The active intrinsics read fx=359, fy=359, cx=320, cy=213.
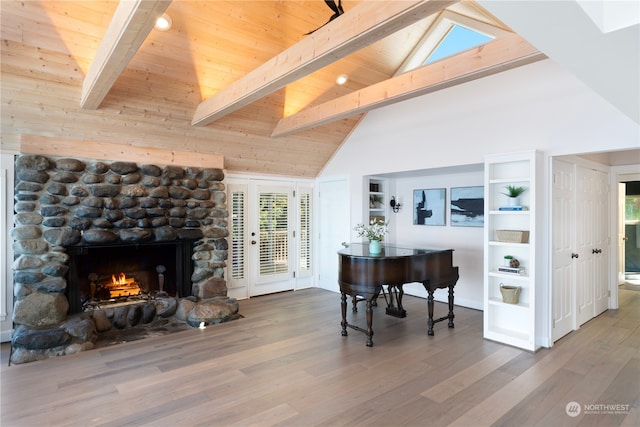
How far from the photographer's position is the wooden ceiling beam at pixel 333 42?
2.12 m

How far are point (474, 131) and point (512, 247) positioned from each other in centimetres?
151

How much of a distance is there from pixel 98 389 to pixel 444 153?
15.1 ft

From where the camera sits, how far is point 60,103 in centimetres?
378

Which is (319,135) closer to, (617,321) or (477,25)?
(477,25)

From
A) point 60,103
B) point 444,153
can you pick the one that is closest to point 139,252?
point 60,103

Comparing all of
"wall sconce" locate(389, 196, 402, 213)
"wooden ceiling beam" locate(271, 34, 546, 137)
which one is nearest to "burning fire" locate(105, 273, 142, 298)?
"wooden ceiling beam" locate(271, 34, 546, 137)

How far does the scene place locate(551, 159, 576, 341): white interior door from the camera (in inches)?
156

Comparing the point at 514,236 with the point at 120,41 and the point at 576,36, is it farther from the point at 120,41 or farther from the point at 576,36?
the point at 120,41

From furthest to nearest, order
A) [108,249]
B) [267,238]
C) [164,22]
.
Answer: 1. [267,238]
2. [108,249]
3. [164,22]

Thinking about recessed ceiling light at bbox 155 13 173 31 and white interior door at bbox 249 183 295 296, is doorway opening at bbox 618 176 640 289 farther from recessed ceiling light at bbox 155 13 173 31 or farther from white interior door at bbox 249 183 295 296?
recessed ceiling light at bbox 155 13 173 31

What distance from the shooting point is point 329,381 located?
10.2 feet

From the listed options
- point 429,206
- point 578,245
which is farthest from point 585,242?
point 429,206

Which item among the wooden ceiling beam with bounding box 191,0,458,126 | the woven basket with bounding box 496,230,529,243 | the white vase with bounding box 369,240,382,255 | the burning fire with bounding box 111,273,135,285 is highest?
the wooden ceiling beam with bounding box 191,0,458,126

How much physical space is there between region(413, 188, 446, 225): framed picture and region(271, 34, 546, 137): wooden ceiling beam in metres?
2.31
